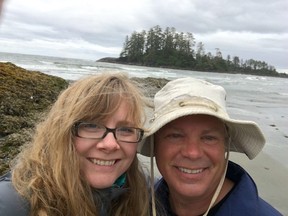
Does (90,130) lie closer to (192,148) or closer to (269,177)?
(192,148)

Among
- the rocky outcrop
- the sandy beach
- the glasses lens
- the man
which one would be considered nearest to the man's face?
the man

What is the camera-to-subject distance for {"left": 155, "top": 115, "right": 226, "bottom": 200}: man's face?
2.39 metres

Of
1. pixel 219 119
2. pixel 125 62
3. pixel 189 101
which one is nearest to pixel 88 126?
pixel 189 101

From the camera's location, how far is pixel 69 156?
7.24 ft

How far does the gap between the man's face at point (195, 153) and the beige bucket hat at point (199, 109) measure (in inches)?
3.8

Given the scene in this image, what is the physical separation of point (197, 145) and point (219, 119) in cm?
21

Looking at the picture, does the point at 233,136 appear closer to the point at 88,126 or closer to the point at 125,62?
the point at 88,126

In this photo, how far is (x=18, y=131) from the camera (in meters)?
7.52

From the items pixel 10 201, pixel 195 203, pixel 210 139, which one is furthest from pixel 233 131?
pixel 10 201

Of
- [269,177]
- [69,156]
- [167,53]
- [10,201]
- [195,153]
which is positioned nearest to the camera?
[10,201]

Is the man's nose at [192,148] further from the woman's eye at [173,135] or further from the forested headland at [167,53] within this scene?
the forested headland at [167,53]

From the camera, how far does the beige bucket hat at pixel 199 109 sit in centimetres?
228

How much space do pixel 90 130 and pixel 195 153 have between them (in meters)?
0.66

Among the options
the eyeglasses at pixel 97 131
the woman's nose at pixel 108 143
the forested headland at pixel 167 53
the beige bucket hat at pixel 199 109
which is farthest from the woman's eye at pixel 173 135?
the forested headland at pixel 167 53
